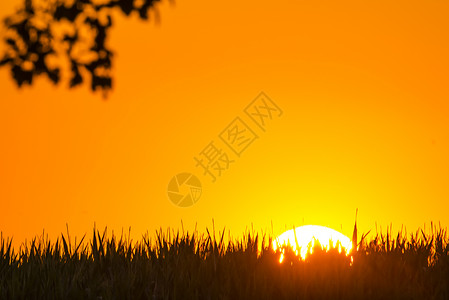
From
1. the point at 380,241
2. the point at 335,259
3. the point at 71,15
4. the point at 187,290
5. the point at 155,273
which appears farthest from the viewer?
the point at 71,15

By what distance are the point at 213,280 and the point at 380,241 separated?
6.43 ft

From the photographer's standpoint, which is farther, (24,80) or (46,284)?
(24,80)

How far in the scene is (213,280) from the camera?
492 centimetres

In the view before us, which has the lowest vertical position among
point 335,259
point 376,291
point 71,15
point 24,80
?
point 376,291

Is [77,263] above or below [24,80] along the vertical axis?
below

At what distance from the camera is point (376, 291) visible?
4934 mm

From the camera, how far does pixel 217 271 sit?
5.21 m

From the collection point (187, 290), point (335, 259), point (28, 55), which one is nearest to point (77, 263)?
point (187, 290)

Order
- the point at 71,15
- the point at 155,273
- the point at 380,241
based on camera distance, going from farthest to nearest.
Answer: the point at 71,15
the point at 380,241
the point at 155,273

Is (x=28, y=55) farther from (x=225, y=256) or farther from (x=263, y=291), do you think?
(x=263, y=291)

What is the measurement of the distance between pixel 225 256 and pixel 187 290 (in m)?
0.76

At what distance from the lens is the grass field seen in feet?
15.7

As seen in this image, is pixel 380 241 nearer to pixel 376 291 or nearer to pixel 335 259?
pixel 335 259

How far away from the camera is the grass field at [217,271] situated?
4.79 meters
